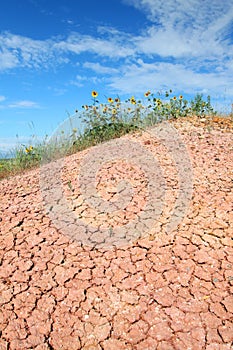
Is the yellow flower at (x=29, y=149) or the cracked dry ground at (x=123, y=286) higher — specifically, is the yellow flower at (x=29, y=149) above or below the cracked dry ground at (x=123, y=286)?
above

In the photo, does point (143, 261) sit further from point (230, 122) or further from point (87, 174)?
point (230, 122)

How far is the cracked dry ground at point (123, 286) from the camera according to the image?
5.96 feet

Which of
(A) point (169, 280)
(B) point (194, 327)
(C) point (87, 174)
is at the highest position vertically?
(C) point (87, 174)

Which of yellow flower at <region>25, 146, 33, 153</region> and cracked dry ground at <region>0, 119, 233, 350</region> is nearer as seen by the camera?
cracked dry ground at <region>0, 119, 233, 350</region>

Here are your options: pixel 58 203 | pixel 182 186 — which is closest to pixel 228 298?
pixel 182 186

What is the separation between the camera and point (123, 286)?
2102 millimetres

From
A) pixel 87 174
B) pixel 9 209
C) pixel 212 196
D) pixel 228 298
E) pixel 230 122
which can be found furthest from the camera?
pixel 230 122

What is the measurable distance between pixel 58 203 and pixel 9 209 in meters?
0.51

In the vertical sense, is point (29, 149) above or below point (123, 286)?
above

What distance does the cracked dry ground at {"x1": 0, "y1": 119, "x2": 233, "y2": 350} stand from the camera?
1.82 m

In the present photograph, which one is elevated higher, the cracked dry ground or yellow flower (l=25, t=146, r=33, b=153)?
yellow flower (l=25, t=146, r=33, b=153)

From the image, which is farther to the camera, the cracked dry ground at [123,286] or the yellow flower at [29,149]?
the yellow flower at [29,149]

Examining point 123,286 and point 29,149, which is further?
point 29,149

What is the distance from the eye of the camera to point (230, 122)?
17.9ft
